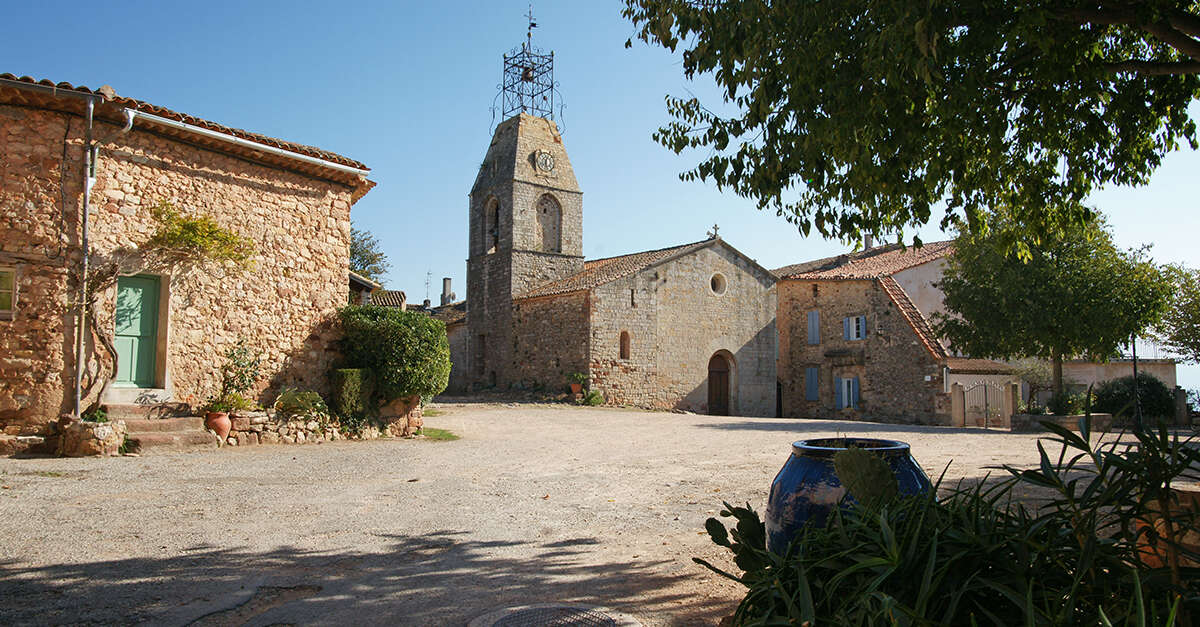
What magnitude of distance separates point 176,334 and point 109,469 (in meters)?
2.98

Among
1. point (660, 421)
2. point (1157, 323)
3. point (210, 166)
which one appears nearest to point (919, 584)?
point (210, 166)

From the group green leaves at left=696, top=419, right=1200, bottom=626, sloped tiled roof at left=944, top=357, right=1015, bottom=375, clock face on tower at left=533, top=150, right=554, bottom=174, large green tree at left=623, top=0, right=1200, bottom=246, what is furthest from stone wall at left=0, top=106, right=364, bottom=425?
sloped tiled roof at left=944, top=357, right=1015, bottom=375

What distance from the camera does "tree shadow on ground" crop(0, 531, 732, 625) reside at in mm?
3744

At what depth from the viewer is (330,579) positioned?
439 centimetres

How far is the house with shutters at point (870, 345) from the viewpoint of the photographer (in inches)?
921

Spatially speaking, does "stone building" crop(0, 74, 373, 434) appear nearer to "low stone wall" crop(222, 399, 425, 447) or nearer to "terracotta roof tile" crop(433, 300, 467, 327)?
"low stone wall" crop(222, 399, 425, 447)

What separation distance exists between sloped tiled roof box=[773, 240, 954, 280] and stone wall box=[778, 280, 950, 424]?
37 cm

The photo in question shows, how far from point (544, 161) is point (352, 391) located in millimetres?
19391

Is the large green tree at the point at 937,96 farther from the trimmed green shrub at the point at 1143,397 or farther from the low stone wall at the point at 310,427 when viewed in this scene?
the trimmed green shrub at the point at 1143,397

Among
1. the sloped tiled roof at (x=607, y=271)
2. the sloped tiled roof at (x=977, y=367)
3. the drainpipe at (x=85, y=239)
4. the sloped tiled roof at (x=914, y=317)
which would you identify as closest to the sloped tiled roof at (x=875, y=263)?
the sloped tiled roof at (x=914, y=317)

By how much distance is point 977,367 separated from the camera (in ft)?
82.7

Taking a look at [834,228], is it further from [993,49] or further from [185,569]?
[185,569]

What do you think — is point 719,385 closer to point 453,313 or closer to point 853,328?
point 853,328

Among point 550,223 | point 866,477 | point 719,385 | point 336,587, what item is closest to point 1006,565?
point 866,477
